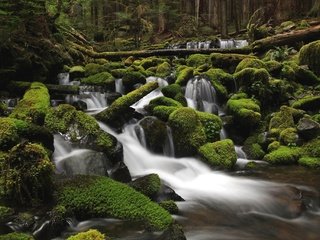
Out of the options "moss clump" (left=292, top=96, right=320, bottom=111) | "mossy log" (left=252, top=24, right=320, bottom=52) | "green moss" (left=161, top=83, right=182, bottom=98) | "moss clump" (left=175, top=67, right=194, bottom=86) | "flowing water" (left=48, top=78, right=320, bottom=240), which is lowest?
"flowing water" (left=48, top=78, right=320, bottom=240)

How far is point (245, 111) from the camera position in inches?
418

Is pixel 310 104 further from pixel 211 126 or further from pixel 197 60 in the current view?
pixel 197 60

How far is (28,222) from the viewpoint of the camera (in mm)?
4875

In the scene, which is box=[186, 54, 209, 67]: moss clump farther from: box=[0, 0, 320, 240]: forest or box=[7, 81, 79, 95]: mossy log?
box=[7, 81, 79, 95]: mossy log

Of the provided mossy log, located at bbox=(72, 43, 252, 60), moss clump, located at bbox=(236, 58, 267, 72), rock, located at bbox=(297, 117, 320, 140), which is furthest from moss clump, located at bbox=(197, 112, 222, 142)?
mossy log, located at bbox=(72, 43, 252, 60)

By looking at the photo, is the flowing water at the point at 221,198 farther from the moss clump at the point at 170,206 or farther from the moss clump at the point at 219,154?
the moss clump at the point at 219,154

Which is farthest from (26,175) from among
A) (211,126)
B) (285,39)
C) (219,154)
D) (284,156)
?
(285,39)

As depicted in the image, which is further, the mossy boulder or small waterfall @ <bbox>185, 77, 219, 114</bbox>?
the mossy boulder

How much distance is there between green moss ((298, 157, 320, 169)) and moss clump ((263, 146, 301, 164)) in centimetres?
17

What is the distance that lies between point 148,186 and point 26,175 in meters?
1.98

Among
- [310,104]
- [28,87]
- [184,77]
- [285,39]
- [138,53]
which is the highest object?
[285,39]

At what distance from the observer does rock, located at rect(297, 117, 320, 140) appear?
30.9 ft

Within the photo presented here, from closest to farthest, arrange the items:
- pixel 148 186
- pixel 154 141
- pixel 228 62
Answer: pixel 148 186 < pixel 154 141 < pixel 228 62

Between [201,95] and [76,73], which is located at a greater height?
[76,73]
